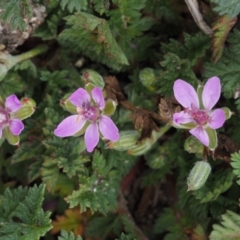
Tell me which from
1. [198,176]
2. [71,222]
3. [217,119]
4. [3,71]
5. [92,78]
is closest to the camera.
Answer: [217,119]

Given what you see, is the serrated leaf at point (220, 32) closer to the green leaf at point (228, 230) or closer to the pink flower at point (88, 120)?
the pink flower at point (88, 120)

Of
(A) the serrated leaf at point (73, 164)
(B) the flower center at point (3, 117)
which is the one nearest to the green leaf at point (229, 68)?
(A) the serrated leaf at point (73, 164)

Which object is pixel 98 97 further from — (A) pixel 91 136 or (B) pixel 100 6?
(B) pixel 100 6

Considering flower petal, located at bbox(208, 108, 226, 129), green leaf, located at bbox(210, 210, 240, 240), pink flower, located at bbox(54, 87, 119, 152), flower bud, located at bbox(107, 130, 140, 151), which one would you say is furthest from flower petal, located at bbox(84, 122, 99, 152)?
green leaf, located at bbox(210, 210, 240, 240)

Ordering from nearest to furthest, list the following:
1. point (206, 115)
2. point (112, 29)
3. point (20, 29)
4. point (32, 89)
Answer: point (206, 115)
point (20, 29)
point (112, 29)
point (32, 89)

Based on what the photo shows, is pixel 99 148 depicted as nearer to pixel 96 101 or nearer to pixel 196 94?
pixel 96 101

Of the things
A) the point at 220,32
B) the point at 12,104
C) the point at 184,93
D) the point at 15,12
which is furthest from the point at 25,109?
the point at 220,32

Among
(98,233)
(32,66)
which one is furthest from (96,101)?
(98,233)
